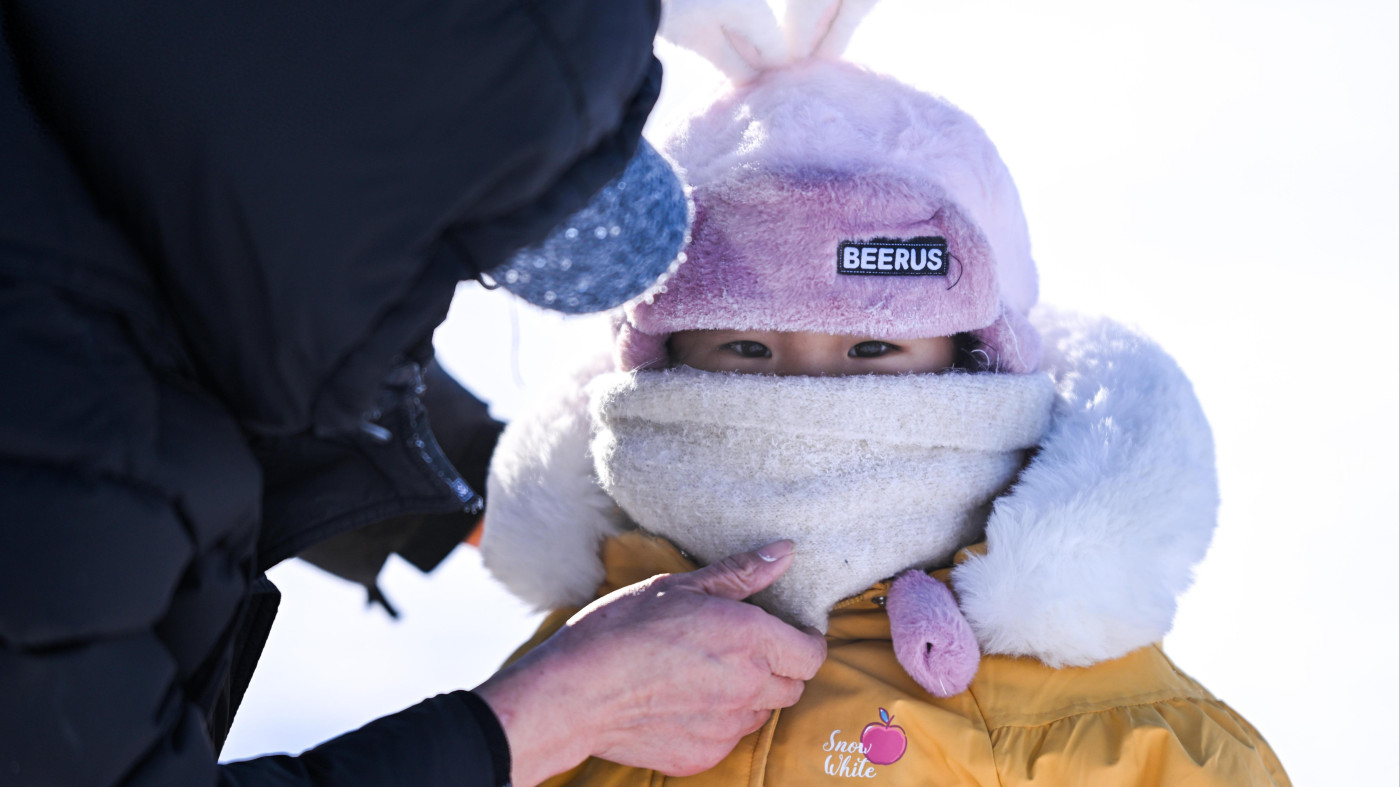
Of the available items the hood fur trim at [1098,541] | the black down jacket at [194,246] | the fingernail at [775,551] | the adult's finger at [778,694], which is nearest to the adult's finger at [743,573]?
the fingernail at [775,551]

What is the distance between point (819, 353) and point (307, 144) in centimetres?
74

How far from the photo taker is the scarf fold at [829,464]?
1.21m

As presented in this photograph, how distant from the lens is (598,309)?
953mm

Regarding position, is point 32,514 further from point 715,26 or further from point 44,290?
point 715,26

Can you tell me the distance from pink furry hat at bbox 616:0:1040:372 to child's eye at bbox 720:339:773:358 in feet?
0.25

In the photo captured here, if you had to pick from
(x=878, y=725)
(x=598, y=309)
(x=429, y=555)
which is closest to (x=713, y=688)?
(x=878, y=725)

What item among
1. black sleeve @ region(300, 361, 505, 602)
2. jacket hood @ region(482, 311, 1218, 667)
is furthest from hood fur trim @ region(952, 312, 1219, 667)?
black sleeve @ region(300, 361, 505, 602)

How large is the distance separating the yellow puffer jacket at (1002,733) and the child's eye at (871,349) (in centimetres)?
27

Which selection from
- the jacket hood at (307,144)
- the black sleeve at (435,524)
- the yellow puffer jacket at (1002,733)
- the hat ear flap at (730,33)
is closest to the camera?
the jacket hood at (307,144)

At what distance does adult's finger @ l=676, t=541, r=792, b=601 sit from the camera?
1.21 meters

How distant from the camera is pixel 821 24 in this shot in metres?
1.30

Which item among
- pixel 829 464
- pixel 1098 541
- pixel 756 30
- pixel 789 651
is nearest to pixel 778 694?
pixel 789 651

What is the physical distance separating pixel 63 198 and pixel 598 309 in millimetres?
429

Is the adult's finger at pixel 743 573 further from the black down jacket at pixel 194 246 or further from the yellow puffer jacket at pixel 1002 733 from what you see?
the black down jacket at pixel 194 246
